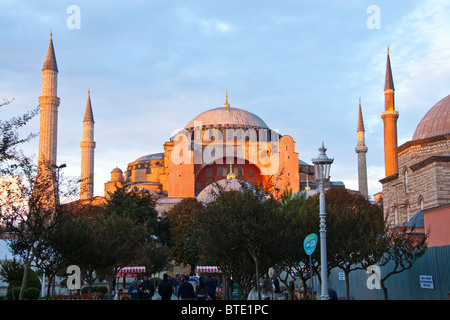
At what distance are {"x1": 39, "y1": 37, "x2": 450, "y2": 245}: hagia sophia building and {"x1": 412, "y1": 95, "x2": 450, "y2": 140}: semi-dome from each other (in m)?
0.05

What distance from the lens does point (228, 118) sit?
66.5 metres

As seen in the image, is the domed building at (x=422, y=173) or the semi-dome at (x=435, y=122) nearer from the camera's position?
the domed building at (x=422, y=173)

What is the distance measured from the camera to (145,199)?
3744 cm

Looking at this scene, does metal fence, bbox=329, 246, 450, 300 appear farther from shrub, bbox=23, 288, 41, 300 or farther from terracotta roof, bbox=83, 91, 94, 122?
terracotta roof, bbox=83, 91, 94, 122

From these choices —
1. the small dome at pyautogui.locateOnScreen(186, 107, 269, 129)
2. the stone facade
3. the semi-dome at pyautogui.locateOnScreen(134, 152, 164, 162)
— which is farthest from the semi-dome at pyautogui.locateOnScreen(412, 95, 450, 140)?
the semi-dome at pyautogui.locateOnScreen(134, 152, 164, 162)

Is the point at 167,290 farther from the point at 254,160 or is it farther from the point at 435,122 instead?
the point at 254,160

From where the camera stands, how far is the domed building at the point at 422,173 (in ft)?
85.0

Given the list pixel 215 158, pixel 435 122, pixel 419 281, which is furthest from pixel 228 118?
pixel 419 281

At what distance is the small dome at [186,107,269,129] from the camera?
66.0 m

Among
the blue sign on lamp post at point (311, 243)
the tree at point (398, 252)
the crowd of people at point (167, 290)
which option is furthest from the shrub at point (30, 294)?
the blue sign on lamp post at point (311, 243)

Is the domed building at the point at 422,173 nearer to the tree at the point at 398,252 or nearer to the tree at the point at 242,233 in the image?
the tree at the point at 398,252

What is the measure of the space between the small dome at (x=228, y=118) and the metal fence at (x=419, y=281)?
48.7m

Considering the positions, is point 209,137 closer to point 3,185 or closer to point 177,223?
point 177,223
